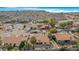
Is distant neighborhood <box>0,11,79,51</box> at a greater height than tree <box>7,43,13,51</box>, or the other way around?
distant neighborhood <box>0,11,79,51</box>

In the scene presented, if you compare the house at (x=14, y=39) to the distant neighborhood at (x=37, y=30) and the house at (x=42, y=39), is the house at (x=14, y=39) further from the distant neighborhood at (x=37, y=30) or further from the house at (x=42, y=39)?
the house at (x=42, y=39)

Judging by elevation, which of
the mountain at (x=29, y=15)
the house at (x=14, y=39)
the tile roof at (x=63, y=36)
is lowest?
the house at (x=14, y=39)

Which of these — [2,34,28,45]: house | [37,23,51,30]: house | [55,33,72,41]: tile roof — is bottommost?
[2,34,28,45]: house

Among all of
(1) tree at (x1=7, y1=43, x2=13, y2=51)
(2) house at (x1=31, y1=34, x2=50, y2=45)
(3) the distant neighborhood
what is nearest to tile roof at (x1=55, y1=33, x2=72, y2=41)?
(3) the distant neighborhood

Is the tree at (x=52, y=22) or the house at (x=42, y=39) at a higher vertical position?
the tree at (x=52, y=22)

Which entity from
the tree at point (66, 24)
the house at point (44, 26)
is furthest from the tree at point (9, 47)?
the tree at point (66, 24)

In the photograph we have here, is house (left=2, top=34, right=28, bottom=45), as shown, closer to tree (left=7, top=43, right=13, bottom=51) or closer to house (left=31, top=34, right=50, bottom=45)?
tree (left=7, top=43, right=13, bottom=51)
